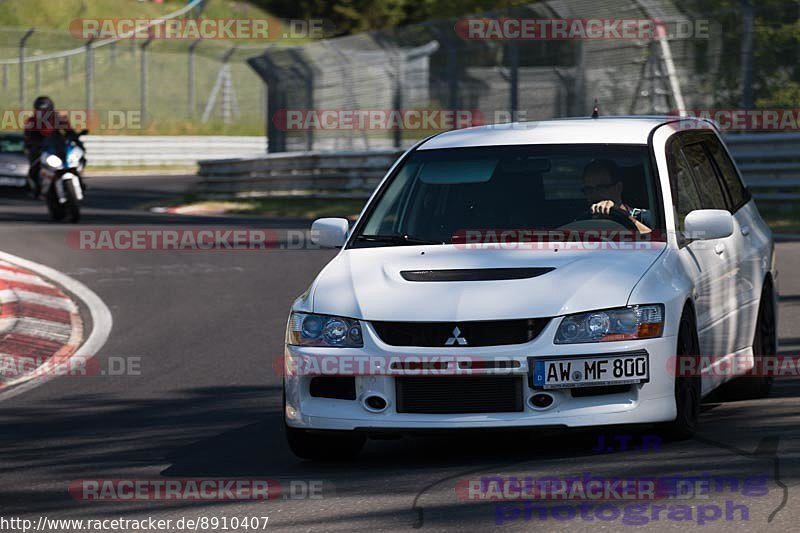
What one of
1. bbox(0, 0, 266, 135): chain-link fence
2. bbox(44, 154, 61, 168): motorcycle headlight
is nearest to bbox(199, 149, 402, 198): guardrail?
bbox(44, 154, 61, 168): motorcycle headlight

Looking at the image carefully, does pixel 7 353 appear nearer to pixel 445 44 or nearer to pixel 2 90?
pixel 445 44

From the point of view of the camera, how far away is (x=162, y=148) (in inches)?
1820

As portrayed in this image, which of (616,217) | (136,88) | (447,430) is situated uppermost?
(616,217)

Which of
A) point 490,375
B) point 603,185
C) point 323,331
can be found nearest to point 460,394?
point 490,375

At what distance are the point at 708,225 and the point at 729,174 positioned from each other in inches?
68.3

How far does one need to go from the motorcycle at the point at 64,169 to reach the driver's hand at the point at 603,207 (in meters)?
15.4

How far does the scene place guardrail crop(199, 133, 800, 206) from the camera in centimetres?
→ 2064

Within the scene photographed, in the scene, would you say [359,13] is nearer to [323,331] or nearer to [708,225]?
[708,225]

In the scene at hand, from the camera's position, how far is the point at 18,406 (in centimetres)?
931

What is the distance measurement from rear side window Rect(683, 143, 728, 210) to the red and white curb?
14.9 feet

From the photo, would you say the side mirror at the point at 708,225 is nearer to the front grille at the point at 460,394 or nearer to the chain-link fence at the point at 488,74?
the front grille at the point at 460,394

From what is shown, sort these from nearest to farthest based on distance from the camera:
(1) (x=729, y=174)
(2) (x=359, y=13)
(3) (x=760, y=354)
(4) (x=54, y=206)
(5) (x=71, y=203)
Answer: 1. (3) (x=760, y=354)
2. (1) (x=729, y=174)
3. (5) (x=71, y=203)
4. (4) (x=54, y=206)
5. (2) (x=359, y=13)

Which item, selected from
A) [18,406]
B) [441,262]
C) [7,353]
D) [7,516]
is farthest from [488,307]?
[7,353]

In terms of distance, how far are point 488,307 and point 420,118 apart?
20.5 metres
